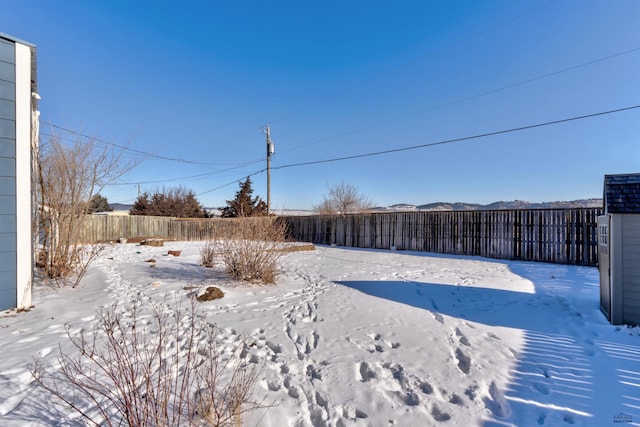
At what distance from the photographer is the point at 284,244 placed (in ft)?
20.5

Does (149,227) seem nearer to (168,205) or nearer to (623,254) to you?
(168,205)

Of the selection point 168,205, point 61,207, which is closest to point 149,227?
point 168,205

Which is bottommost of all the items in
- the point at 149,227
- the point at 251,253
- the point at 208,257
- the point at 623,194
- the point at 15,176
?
→ the point at 208,257

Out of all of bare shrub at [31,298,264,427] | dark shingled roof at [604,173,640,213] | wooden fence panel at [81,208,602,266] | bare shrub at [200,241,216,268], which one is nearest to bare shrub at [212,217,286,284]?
wooden fence panel at [81,208,602,266]

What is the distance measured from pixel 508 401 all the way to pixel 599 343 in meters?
1.92

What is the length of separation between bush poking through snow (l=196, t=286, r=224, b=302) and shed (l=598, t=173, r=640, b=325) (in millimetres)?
5709

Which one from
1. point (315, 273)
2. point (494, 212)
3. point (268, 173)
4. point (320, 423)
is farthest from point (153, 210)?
point (320, 423)

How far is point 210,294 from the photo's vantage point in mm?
4691

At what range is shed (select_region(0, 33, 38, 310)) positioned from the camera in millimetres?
3916

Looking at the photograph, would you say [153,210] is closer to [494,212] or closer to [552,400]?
[494,212]

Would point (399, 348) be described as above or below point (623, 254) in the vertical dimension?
below

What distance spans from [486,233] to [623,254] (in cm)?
658

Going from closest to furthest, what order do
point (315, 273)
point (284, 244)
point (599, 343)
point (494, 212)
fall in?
point (599, 343)
point (284, 244)
point (315, 273)
point (494, 212)

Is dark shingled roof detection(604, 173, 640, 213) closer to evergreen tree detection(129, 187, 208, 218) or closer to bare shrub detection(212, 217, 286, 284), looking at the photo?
bare shrub detection(212, 217, 286, 284)
